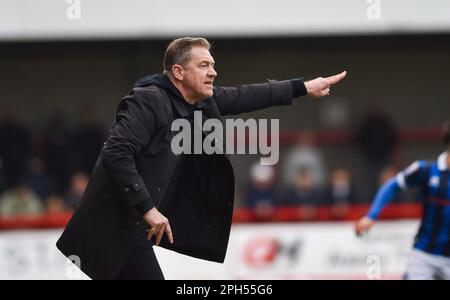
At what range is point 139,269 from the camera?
21.6ft

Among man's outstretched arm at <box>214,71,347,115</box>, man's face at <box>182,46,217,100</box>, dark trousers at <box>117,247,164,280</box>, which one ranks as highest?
man's face at <box>182,46,217,100</box>

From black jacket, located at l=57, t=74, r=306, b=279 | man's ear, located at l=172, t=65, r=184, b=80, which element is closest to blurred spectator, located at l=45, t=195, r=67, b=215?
black jacket, located at l=57, t=74, r=306, b=279

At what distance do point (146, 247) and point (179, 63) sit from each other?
1.14m

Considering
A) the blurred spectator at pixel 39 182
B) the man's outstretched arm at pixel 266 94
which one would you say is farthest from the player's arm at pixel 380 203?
the blurred spectator at pixel 39 182

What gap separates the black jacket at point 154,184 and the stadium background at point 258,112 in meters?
5.53

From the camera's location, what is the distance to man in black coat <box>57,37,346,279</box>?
6344 mm

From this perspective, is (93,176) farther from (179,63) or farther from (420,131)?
(420,131)

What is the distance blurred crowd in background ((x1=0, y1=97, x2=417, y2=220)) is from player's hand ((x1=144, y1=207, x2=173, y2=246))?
8072 mm

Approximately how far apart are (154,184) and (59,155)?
1080cm

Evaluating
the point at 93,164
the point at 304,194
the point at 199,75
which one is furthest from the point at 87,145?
the point at 199,75

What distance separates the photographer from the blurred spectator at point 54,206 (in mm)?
15492

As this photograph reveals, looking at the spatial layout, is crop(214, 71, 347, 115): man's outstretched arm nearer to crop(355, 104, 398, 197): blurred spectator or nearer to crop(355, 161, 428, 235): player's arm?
crop(355, 161, 428, 235): player's arm

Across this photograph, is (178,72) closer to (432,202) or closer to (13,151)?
(432,202)
